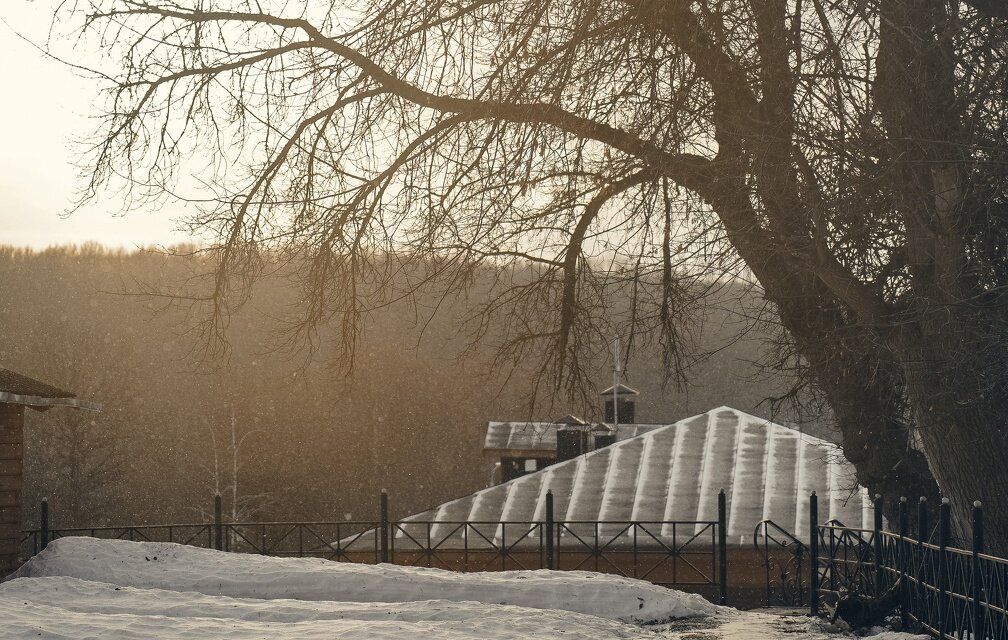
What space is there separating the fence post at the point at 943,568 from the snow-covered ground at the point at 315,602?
0.64 meters

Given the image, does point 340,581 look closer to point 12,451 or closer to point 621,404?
point 12,451

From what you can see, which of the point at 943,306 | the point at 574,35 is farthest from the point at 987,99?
the point at 574,35

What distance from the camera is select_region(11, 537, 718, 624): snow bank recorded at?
39.3 ft

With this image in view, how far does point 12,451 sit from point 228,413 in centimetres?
3842

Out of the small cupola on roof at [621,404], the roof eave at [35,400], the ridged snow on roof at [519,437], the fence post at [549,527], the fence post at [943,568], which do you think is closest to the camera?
the fence post at [943,568]

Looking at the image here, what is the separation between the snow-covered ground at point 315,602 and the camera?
9.67 m

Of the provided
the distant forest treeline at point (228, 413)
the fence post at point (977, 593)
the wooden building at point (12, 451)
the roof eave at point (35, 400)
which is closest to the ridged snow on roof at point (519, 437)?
the distant forest treeline at point (228, 413)

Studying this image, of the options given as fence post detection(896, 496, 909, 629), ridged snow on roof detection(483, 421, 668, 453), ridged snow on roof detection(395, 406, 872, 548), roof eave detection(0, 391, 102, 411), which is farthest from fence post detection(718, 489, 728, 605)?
ridged snow on roof detection(483, 421, 668, 453)

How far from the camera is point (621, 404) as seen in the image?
32.1 m

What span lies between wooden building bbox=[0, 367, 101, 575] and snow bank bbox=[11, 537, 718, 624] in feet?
1.28

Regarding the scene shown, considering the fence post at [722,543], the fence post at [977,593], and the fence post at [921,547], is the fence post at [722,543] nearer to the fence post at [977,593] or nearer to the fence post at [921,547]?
the fence post at [921,547]

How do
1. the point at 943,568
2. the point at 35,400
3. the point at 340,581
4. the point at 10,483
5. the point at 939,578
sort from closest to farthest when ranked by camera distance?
the point at 943,568
the point at 939,578
the point at 340,581
the point at 35,400
the point at 10,483

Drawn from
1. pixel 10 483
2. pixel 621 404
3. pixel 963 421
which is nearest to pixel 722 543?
pixel 963 421

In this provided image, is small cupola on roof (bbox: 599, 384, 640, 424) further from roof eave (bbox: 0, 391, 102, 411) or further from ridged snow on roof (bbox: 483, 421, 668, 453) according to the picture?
roof eave (bbox: 0, 391, 102, 411)
